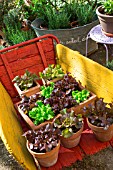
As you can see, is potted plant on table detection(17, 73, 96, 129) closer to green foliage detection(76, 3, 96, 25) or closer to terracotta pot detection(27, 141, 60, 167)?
terracotta pot detection(27, 141, 60, 167)

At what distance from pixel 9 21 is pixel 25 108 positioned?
2.20 meters

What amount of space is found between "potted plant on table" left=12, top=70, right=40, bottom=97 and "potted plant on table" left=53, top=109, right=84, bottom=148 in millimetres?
607

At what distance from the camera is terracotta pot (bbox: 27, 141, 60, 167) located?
194cm

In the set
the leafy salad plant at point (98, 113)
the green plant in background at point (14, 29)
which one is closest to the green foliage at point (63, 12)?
the green plant in background at point (14, 29)

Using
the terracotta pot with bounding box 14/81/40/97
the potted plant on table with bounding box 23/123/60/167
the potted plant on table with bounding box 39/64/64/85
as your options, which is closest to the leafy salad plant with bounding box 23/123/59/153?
the potted plant on table with bounding box 23/123/60/167

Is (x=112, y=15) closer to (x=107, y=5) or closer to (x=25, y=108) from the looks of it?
(x=107, y=5)

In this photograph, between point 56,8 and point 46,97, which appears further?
point 56,8

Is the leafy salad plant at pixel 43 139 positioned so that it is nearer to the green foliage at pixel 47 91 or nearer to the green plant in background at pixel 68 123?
the green plant in background at pixel 68 123

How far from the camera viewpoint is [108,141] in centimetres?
221

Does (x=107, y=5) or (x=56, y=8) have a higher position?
(x=107, y=5)

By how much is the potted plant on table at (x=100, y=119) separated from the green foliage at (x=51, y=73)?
685 mm

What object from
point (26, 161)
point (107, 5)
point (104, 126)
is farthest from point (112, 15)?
point (26, 161)

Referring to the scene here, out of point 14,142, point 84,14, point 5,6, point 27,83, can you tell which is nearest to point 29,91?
point 27,83

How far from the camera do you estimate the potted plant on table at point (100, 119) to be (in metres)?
2.09
